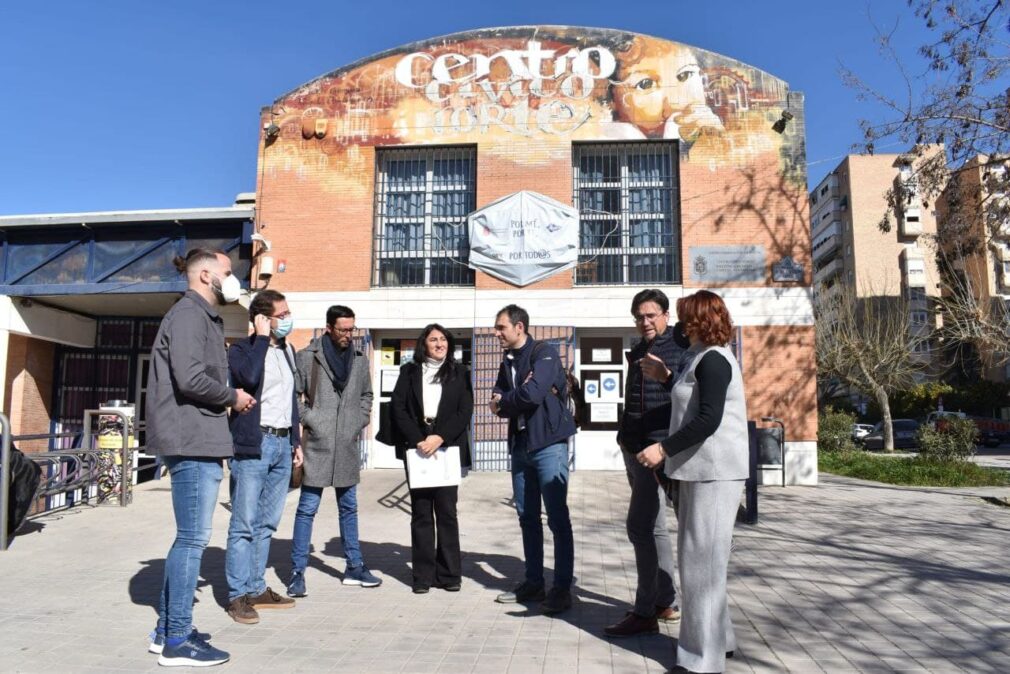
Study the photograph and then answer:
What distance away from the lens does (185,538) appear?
3984mm

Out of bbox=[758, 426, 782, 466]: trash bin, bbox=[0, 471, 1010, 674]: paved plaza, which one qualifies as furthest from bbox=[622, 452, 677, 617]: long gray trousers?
bbox=[758, 426, 782, 466]: trash bin

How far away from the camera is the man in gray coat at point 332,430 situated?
5.56 m

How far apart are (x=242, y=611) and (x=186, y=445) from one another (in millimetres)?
1488

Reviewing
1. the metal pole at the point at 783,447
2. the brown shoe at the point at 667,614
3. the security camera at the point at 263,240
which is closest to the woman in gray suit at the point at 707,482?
the brown shoe at the point at 667,614

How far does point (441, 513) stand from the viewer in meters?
5.65

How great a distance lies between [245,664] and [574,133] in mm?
11534

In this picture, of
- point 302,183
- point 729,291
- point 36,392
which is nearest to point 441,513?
point 729,291

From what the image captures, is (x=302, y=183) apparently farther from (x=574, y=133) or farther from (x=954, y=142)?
(x=954, y=142)

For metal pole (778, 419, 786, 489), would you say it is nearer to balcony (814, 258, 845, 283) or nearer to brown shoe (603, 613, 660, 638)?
brown shoe (603, 613, 660, 638)

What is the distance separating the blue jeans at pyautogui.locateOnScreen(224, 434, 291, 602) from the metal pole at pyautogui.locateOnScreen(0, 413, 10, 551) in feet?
11.9

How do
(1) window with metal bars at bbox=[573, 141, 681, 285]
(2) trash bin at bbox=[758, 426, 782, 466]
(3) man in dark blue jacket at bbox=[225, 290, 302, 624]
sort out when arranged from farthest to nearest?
(1) window with metal bars at bbox=[573, 141, 681, 285] → (2) trash bin at bbox=[758, 426, 782, 466] → (3) man in dark blue jacket at bbox=[225, 290, 302, 624]

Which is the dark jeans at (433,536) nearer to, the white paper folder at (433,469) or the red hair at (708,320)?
the white paper folder at (433,469)

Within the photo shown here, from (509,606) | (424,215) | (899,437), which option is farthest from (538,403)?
(899,437)

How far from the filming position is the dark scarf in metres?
5.70
